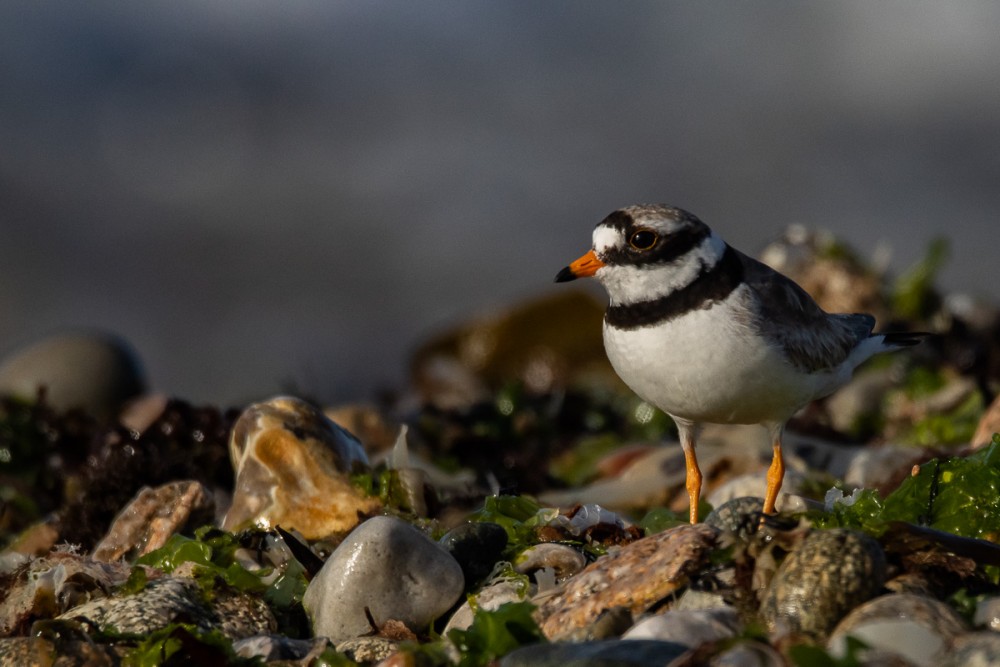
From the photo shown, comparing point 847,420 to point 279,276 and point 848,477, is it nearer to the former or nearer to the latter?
point 848,477

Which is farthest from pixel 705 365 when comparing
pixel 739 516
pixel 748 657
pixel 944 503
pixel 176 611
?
pixel 176 611

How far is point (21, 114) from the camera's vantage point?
1897cm

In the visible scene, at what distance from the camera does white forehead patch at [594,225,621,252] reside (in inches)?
184

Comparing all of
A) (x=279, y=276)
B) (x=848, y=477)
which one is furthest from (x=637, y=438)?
(x=279, y=276)

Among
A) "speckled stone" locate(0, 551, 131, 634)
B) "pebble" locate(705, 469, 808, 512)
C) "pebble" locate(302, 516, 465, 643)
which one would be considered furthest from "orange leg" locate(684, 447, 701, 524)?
"speckled stone" locate(0, 551, 131, 634)

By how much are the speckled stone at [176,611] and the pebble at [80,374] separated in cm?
431

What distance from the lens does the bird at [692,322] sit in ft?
15.0

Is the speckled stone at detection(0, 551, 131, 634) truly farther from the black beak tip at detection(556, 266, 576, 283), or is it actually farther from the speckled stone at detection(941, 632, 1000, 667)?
the speckled stone at detection(941, 632, 1000, 667)

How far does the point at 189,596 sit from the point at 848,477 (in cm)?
355

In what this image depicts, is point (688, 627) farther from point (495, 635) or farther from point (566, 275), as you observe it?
point (566, 275)

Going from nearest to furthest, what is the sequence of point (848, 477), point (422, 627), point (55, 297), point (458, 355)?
point (422, 627), point (848, 477), point (458, 355), point (55, 297)

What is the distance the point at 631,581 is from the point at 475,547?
2.62 feet

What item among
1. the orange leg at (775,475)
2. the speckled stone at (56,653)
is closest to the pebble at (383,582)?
the speckled stone at (56,653)

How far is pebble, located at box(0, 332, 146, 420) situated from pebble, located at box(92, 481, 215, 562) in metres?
3.28
